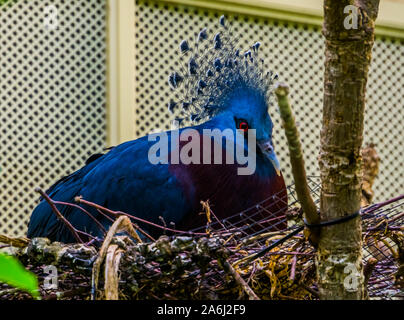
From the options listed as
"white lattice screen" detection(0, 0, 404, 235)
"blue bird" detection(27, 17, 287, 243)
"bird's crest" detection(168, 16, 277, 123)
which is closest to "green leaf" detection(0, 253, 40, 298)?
"blue bird" detection(27, 17, 287, 243)

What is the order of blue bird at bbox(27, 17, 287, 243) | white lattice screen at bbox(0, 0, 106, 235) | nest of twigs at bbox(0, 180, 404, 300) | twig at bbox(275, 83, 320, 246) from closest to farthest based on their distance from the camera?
twig at bbox(275, 83, 320, 246) → nest of twigs at bbox(0, 180, 404, 300) → blue bird at bbox(27, 17, 287, 243) → white lattice screen at bbox(0, 0, 106, 235)

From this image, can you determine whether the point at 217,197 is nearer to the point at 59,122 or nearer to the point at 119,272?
the point at 119,272

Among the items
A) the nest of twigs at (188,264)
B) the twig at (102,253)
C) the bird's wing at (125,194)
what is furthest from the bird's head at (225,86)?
the twig at (102,253)

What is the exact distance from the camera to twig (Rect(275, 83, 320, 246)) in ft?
2.93

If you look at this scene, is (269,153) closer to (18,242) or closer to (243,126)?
(243,126)

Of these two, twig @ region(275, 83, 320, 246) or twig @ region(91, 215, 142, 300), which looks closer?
twig @ region(275, 83, 320, 246)

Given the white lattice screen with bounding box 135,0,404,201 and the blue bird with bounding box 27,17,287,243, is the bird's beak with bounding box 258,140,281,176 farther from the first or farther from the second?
→ the white lattice screen with bounding box 135,0,404,201

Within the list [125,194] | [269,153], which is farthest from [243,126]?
[125,194]

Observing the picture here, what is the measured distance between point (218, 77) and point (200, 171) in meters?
0.38

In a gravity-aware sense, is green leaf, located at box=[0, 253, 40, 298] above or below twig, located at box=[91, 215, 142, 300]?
above

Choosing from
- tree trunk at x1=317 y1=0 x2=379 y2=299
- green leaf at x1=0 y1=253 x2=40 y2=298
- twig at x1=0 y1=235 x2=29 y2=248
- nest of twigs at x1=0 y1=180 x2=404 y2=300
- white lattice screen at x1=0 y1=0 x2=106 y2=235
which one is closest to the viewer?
green leaf at x1=0 y1=253 x2=40 y2=298

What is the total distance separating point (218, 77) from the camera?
2.04 metres

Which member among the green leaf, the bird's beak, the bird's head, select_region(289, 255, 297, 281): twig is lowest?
select_region(289, 255, 297, 281): twig

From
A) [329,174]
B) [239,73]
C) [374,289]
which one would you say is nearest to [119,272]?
[329,174]
